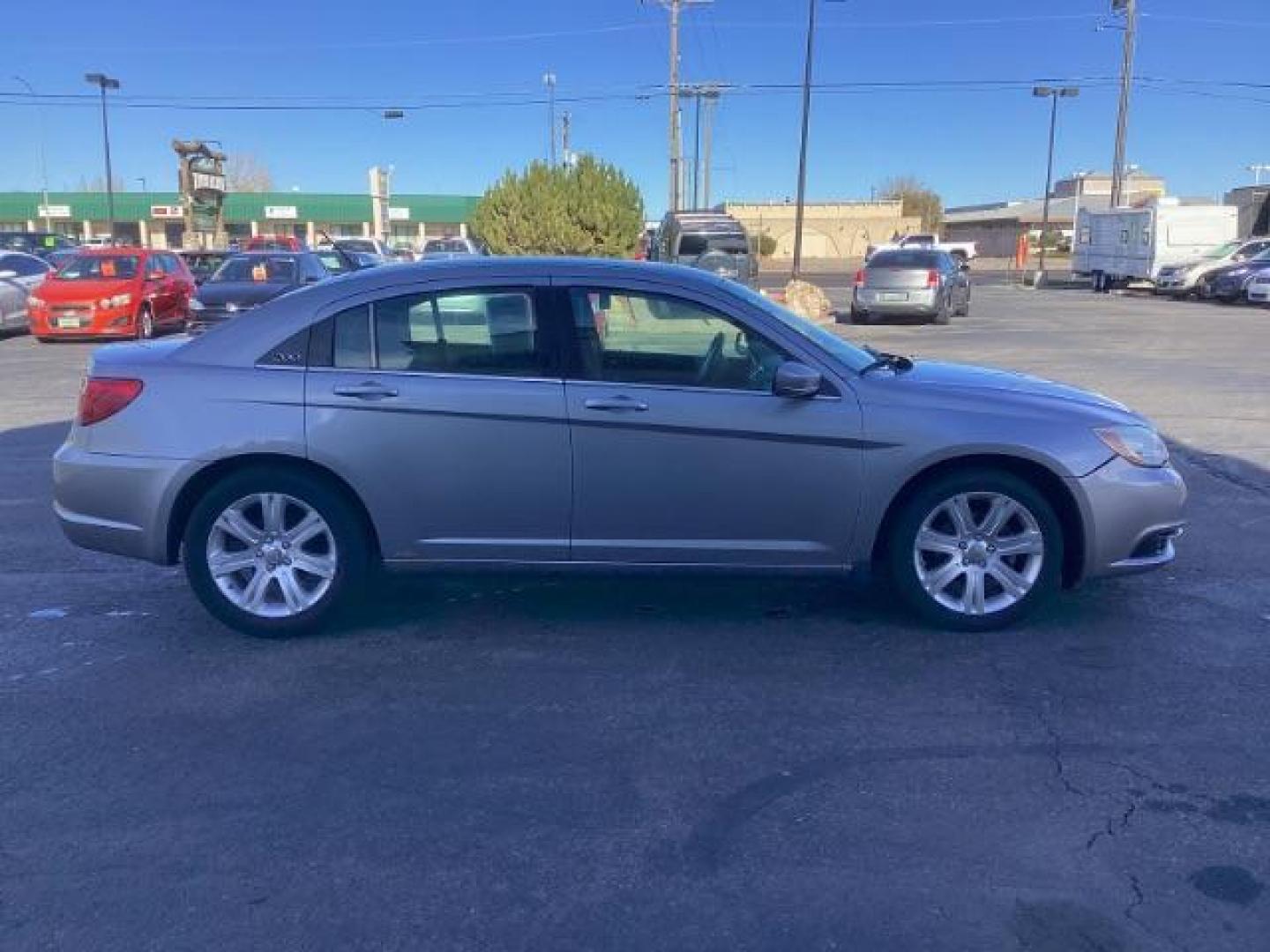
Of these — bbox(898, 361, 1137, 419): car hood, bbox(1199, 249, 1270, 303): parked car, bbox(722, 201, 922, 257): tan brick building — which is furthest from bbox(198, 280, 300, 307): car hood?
bbox(722, 201, 922, 257): tan brick building

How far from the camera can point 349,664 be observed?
474 cm

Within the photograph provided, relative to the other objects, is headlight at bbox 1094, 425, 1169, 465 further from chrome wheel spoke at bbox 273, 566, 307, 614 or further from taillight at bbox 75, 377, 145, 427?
taillight at bbox 75, 377, 145, 427

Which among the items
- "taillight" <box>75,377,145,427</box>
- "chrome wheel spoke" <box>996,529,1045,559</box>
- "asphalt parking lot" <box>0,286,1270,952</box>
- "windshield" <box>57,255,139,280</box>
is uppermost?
"windshield" <box>57,255,139,280</box>

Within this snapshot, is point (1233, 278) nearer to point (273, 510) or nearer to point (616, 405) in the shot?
point (616, 405)

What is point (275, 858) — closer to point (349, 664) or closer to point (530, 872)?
point (530, 872)

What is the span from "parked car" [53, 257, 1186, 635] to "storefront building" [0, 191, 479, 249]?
7517 centimetres

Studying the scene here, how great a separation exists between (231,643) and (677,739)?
217 cm

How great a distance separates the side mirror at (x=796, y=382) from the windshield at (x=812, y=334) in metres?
0.25

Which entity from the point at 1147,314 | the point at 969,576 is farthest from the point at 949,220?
the point at 969,576

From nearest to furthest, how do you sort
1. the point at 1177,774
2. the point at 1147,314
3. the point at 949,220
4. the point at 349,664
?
the point at 1177,774 < the point at 349,664 < the point at 1147,314 < the point at 949,220

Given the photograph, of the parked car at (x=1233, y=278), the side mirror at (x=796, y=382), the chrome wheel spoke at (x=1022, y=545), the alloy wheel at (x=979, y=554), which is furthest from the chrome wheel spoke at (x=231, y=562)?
the parked car at (x=1233, y=278)

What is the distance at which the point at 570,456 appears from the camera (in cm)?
483

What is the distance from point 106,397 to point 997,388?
3952 mm

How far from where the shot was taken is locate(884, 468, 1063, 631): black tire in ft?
16.1
